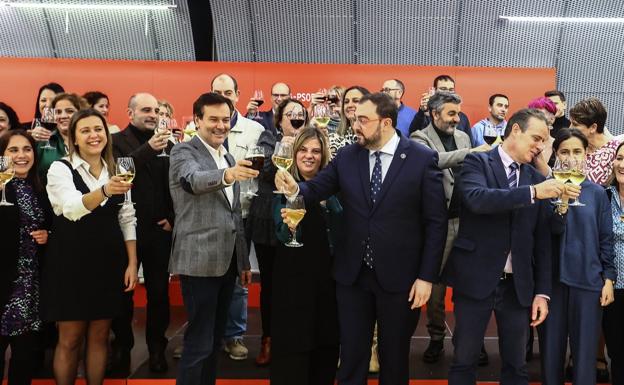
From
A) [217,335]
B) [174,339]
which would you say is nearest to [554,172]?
[217,335]

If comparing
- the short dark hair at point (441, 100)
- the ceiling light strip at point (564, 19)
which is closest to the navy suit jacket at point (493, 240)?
the short dark hair at point (441, 100)

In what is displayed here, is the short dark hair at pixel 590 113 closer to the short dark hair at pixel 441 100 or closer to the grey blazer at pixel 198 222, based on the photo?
the short dark hair at pixel 441 100

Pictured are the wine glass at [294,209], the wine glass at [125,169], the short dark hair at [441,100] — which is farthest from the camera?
the short dark hair at [441,100]

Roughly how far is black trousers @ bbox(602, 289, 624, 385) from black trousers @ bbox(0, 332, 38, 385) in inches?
143

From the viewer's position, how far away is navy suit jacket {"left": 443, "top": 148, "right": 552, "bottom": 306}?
308 cm

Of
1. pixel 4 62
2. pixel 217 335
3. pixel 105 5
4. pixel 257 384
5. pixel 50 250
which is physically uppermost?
pixel 105 5

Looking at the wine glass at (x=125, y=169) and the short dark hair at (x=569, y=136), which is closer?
the wine glass at (x=125, y=169)

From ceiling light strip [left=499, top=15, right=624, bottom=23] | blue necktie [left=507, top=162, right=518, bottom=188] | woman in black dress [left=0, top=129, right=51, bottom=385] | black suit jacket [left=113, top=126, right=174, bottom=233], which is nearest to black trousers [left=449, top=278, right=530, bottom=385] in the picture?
blue necktie [left=507, top=162, right=518, bottom=188]

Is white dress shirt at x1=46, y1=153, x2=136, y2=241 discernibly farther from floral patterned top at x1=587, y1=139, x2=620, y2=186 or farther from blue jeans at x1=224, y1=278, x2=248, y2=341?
floral patterned top at x1=587, y1=139, x2=620, y2=186

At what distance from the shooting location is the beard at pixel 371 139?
3066 mm

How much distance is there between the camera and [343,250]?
316 centimetres

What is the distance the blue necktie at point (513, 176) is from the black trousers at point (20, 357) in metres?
3.03

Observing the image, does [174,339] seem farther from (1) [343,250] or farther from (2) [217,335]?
(1) [343,250]

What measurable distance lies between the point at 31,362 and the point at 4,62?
6.52 metres
